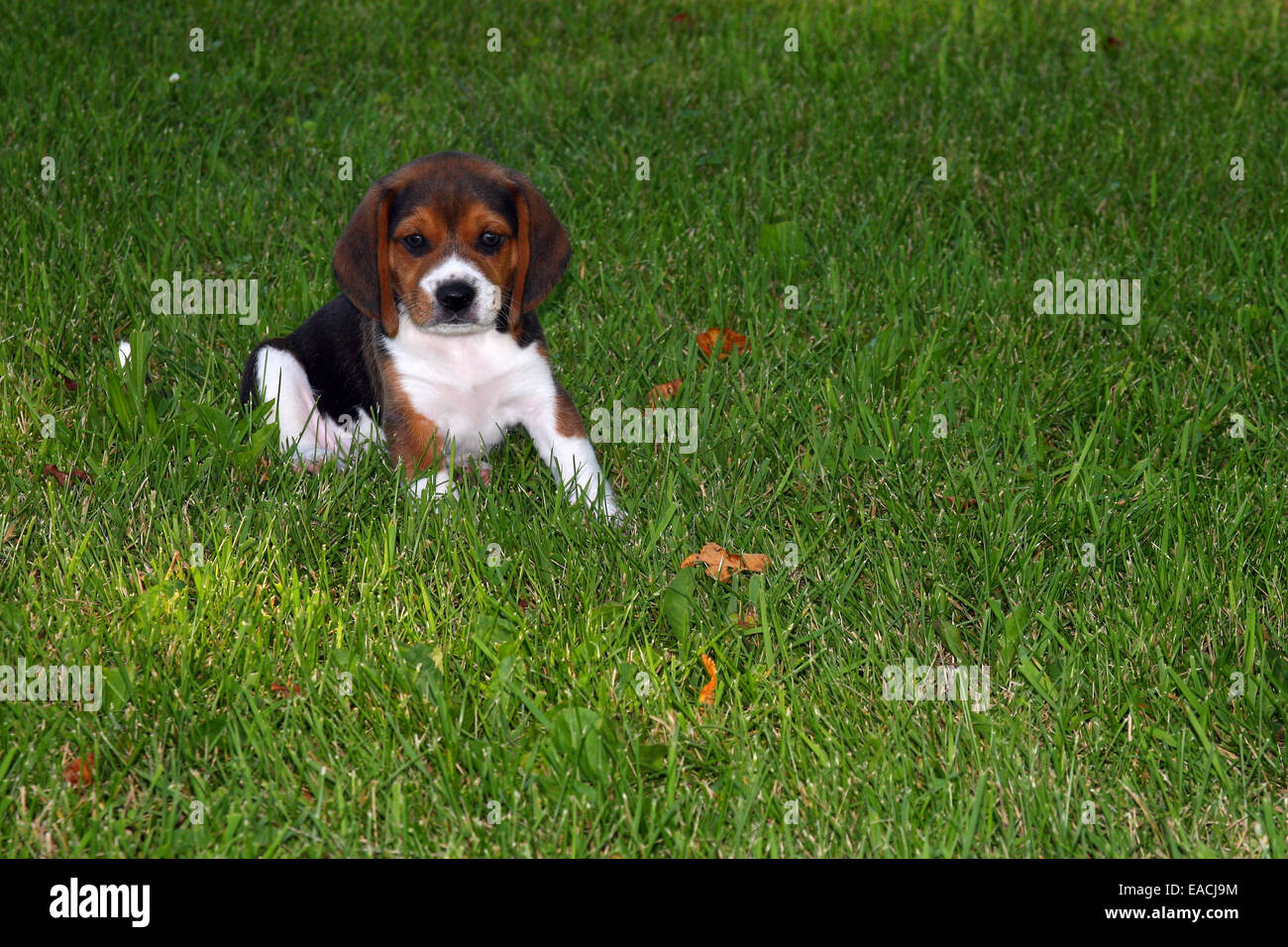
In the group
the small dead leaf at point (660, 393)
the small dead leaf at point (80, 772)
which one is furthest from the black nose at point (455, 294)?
the small dead leaf at point (80, 772)

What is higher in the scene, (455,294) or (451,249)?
(451,249)

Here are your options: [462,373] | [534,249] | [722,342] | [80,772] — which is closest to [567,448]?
[462,373]

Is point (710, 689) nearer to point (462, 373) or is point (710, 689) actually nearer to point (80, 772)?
point (80, 772)

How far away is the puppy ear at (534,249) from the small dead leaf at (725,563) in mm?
1093

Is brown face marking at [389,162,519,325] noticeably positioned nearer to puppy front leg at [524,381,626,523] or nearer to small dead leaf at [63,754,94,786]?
puppy front leg at [524,381,626,523]

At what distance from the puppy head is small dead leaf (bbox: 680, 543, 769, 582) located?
105 cm

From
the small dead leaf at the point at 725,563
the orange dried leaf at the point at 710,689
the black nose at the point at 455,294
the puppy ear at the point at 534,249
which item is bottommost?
the orange dried leaf at the point at 710,689

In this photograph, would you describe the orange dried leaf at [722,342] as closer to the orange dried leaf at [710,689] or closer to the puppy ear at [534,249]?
the puppy ear at [534,249]

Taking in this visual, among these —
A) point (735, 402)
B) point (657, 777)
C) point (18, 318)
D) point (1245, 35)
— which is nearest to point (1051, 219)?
point (735, 402)

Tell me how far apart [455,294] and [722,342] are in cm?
155

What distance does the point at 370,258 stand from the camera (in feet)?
13.9

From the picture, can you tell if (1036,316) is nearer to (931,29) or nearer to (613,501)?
(613,501)

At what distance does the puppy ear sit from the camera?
4.25 m

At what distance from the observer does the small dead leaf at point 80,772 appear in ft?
9.61
